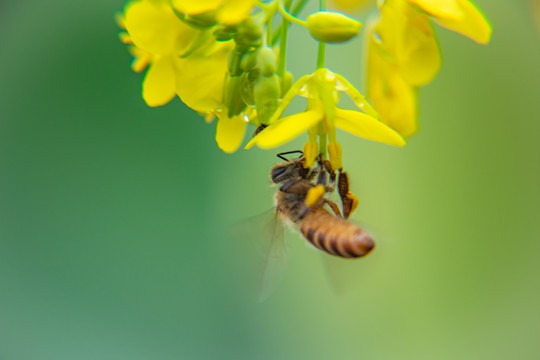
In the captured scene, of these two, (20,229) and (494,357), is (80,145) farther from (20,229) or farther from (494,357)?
(494,357)

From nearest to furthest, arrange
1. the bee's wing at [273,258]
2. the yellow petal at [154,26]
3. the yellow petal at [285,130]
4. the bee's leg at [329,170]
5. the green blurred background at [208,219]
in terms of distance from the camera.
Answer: the yellow petal at [285,130] < the yellow petal at [154,26] < the bee's leg at [329,170] < the bee's wing at [273,258] < the green blurred background at [208,219]

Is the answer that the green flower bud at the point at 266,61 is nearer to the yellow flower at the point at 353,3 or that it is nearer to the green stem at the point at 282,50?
the green stem at the point at 282,50

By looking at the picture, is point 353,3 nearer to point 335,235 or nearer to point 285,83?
point 285,83

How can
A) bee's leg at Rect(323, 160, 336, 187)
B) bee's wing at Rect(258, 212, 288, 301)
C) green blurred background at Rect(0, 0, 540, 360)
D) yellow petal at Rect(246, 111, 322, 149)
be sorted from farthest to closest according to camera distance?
1. green blurred background at Rect(0, 0, 540, 360)
2. bee's wing at Rect(258, 212, 288, 301)
3. bee's leg at Rect(323, 160, 336, 187)
4. yellow petal at Rect(246, 111, 322, 149)

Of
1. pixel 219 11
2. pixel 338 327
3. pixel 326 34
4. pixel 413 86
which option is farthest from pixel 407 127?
pixel 338 327

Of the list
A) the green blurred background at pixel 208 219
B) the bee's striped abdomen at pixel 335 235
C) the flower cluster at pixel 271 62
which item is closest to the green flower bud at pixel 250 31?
the flower cluster at pixel 271 62

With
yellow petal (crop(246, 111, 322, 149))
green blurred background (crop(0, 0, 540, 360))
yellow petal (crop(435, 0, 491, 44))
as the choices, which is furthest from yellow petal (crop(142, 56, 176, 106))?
green blurred background (crop(0, 0, 540, 360))

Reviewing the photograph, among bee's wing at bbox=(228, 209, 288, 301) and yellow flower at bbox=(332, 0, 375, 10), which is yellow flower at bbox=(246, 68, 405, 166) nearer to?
bee's wing at bbox=(228, 209, 288, 301)
